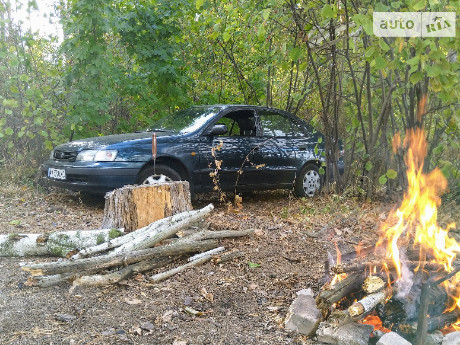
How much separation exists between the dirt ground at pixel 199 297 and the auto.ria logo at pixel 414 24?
2242 millimetres

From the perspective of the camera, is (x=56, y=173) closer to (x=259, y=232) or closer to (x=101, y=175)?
(x=101, y=175)

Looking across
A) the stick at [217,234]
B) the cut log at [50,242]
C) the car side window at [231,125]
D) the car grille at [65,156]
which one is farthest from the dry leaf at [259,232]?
the car grille at [65,156]

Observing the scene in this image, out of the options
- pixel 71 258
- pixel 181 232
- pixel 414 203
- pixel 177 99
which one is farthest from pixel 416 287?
pixel 177 99

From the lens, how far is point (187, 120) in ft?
27.2

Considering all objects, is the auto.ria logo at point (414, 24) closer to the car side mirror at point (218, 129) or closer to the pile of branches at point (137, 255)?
the pile of branches at point (137, 255)

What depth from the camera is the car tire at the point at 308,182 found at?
9.11 m

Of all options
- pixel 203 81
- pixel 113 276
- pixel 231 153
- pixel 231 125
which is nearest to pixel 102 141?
pixel 231 153

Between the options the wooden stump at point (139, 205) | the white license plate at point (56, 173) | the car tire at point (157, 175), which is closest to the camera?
the wooden stump at point (139, 205)

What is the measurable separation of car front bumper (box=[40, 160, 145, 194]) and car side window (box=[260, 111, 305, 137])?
8.22ft

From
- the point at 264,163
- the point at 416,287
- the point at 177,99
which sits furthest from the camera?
the point at 177,99

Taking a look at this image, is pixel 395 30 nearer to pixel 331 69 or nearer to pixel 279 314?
pixel 279 314

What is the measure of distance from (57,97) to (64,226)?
12.6ft

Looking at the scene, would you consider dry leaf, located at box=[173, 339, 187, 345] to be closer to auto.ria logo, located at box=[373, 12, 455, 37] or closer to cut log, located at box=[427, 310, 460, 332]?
cut log, located at box=[427, 310, 460, 332]

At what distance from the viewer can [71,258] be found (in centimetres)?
444
